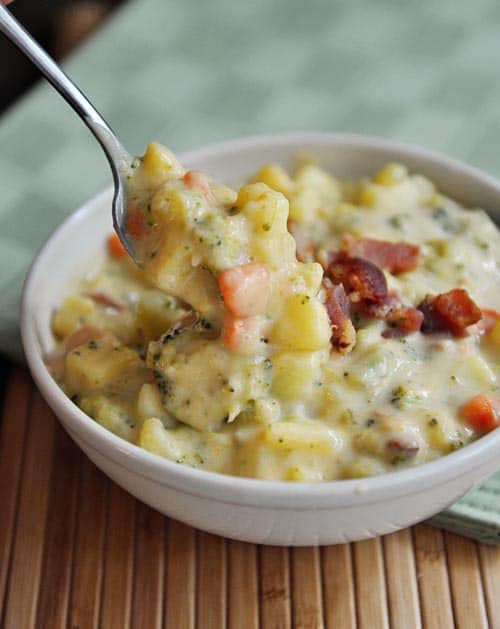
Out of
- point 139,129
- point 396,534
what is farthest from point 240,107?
point 396,534

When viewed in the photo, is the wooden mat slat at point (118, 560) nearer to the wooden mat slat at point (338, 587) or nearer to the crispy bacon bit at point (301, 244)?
the wooden mat slat at point (338, 587)

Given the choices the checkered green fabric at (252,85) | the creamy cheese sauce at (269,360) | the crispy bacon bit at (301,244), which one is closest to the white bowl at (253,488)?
the creamy cheese sauce at (269,360)

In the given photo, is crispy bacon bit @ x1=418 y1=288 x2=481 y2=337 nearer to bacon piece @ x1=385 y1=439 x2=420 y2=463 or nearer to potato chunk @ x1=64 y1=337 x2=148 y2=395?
bacon piece @ x1=385 y1=439 x2=420 y2=463

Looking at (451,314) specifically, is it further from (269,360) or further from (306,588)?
(306,588)

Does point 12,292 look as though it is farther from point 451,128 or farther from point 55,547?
point 451,128

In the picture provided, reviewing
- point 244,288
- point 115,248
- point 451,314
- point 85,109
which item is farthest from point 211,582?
point 85,109
